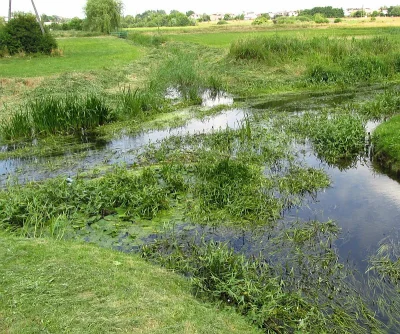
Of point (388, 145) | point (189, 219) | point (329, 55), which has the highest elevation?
point (329, 55)

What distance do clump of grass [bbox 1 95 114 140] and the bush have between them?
1616cm

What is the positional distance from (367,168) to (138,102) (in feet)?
21.6

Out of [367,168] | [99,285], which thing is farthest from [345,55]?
[99,285]

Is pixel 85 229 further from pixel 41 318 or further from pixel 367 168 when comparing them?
pixel 367 168

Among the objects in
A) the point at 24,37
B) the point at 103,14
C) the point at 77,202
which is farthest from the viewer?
the point at 103,14

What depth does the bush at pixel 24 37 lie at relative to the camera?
81.0 ft

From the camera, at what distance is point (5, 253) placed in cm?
453

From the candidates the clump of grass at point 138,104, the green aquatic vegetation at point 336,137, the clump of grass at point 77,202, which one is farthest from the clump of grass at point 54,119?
the green aquatic vegetation at point 336,137

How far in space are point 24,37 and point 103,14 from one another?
28518mm

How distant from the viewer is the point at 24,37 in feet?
82.4

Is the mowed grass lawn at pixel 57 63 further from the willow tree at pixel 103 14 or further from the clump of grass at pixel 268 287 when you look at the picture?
the willow tree at pixel 103 14

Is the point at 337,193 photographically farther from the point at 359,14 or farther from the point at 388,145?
the point at 359,14

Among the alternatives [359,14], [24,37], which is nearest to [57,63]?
[24,37]

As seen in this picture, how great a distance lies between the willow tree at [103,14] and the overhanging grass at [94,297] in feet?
168
